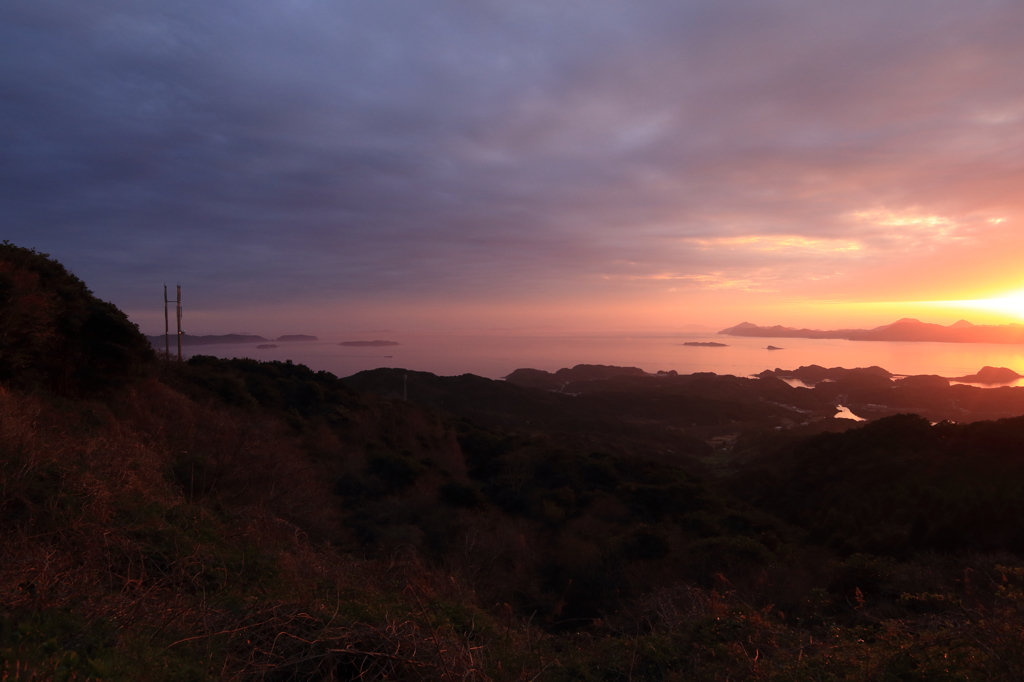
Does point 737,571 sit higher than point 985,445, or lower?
lower

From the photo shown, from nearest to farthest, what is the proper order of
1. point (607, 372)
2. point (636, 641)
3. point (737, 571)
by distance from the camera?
1. point (636, 641)
2. point (737, 571)
3. point (607, 372)

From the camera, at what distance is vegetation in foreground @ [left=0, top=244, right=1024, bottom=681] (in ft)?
12.6

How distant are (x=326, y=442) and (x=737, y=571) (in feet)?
49.6

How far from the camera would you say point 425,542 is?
12703mm

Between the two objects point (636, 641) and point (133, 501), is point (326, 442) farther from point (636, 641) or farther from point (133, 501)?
point (636, 641)

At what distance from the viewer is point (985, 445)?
57.4ft

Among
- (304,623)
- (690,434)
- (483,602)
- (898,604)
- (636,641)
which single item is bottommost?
(690,434)

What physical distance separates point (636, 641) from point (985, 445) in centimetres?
1937

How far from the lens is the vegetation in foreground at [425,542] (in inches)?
152

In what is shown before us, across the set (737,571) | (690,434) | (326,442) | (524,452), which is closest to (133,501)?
(737,571)

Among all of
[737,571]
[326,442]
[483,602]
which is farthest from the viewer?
[326,442]

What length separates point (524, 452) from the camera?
23.1 m

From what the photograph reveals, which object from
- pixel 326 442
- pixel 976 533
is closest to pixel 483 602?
pixel 976 533

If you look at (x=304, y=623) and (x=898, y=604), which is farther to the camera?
(x=898, y=604)
